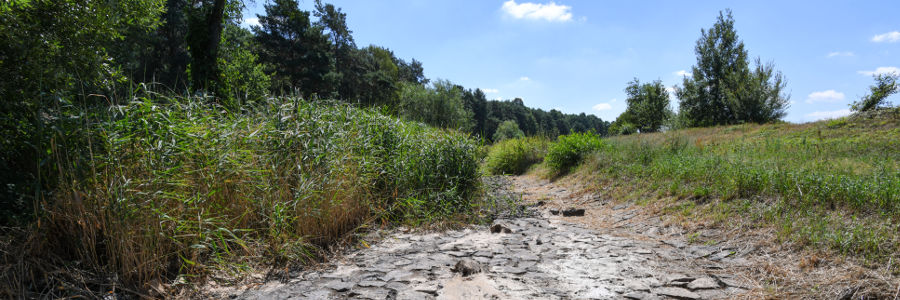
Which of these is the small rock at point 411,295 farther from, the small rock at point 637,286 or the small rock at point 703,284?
the small rock at point 703,284

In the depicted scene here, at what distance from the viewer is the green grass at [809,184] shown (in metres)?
2.72

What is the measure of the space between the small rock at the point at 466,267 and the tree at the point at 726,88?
20.8 metres

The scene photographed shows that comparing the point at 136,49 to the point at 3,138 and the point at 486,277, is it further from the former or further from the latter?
the point at 486,277

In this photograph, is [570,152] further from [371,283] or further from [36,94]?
[36,94]

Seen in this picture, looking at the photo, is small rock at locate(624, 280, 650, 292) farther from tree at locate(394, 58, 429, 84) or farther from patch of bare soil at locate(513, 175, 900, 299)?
tree at locate(394, 58, 429, 84)

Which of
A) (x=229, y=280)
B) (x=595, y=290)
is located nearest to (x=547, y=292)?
(x=595, y=290)

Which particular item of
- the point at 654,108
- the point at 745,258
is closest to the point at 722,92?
the point at 654,108

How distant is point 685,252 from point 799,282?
2.78ft

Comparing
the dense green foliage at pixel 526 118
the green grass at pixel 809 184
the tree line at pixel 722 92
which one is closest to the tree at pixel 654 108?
the tree line at pixel 722 92

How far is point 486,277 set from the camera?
2539 mm

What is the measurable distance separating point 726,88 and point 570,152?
16064 mm

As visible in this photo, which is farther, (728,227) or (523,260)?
(728,227)

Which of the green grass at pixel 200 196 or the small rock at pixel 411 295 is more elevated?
the green grass at pixel 200 196

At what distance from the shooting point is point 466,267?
2.60 m
